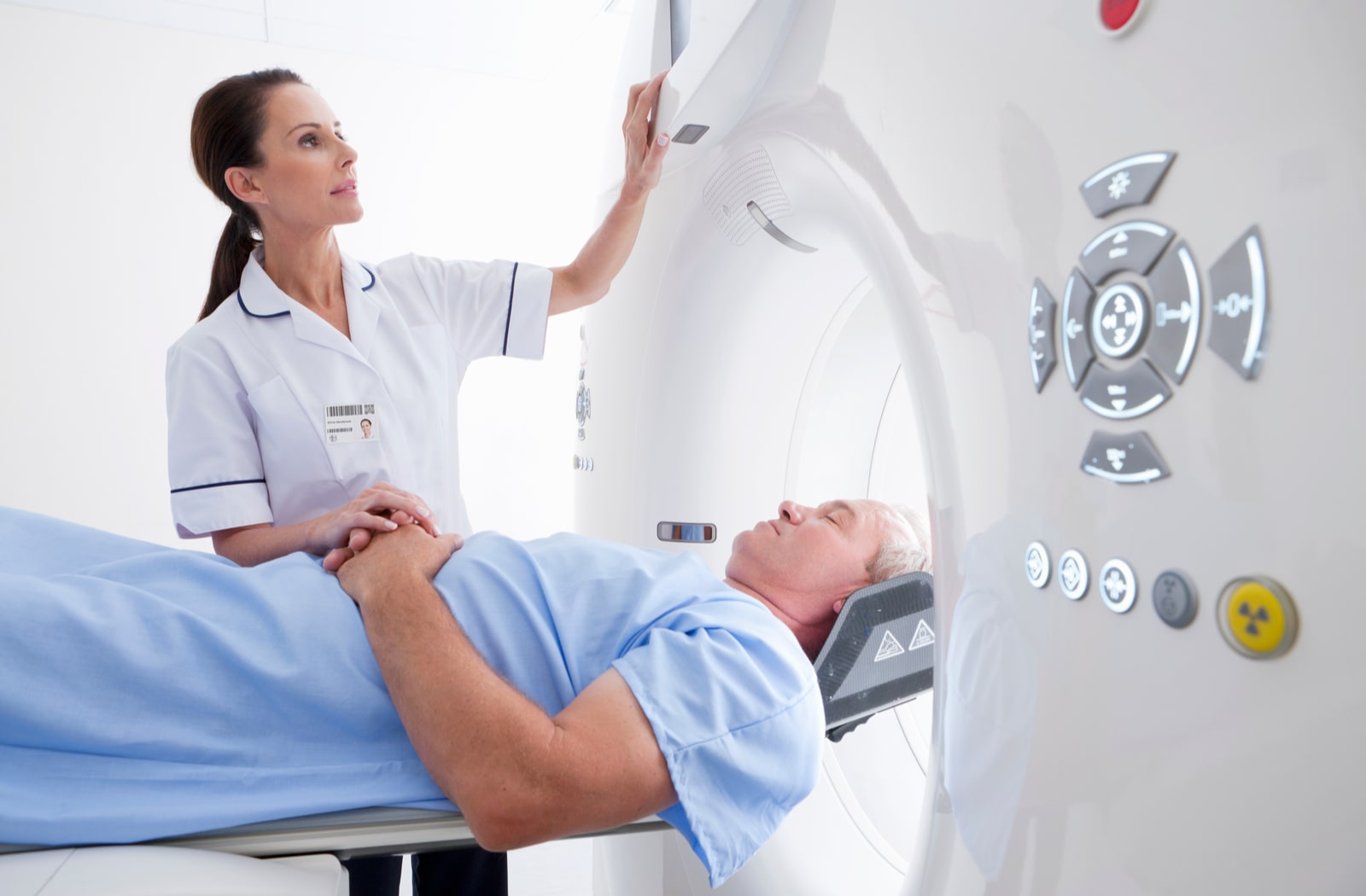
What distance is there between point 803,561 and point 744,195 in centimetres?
51

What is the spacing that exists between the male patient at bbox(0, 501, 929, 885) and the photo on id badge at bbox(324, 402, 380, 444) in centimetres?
35

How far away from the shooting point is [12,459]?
3658 millimetres

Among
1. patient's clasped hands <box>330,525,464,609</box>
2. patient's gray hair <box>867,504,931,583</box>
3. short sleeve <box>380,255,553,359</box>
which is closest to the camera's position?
patient's clasped hands <box>330,525,464,609</box>

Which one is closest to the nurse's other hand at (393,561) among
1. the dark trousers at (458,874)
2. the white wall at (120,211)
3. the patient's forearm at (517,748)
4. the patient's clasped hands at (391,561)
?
the patient's clasped hands at (391,561)

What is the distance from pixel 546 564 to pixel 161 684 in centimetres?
40

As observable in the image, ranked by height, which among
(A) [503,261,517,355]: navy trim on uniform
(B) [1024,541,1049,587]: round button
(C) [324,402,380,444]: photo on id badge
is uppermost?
(A) [503,261,517,355]: navy trim on uniform

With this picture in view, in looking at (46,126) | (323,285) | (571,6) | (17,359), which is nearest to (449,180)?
(571,6)

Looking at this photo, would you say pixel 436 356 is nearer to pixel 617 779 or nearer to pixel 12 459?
pixel 617 779

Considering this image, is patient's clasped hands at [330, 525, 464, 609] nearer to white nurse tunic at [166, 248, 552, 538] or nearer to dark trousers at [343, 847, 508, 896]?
white nurse tunic at [166, 248, 552, 538]

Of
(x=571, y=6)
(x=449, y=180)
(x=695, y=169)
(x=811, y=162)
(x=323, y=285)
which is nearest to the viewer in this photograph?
(x=811, y=162)

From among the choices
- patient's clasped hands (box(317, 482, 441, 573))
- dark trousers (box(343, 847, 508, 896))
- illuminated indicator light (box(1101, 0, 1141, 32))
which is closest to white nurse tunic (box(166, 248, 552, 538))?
patient's clasped hands (box(317, 482, 441, 573))

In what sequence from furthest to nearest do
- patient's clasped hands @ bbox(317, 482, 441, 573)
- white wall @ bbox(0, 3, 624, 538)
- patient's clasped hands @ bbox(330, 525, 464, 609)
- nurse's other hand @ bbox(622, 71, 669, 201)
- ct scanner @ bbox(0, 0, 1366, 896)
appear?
white wall @ bbox(0, 3, 624, 538), nurse's other hand @ bbox(622, 71, 669, 201), patient's clasped hands @ bbox(317, 482, 441, 573), patient's clasped hands @ bbox(330, 525, 464, 609), ct scanner @ bbox(0, 0, 1366, 896)

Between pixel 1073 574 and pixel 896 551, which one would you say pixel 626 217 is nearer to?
pixel 896 551

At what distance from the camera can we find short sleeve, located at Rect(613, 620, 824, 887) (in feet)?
2.86
